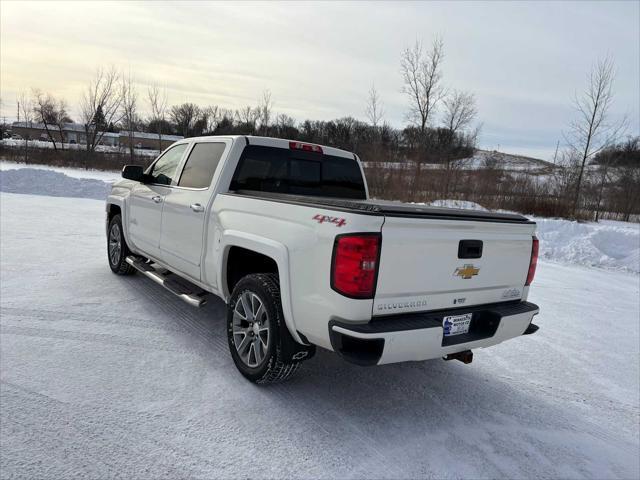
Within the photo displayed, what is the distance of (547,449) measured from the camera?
299 cm

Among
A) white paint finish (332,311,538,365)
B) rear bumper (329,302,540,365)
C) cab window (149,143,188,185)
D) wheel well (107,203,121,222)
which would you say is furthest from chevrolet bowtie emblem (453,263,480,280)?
wheel well (107,203,121,222)

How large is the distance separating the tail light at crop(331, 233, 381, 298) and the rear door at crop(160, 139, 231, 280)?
182 centimetres

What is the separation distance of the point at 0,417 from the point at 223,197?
218 cm

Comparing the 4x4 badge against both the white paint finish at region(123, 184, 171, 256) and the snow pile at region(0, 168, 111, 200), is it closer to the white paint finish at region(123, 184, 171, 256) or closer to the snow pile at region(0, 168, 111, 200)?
the white paint finish at region(123, 184, 171, 256)

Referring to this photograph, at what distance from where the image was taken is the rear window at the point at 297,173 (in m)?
4.21

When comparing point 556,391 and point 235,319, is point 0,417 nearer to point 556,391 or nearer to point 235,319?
point 235,319

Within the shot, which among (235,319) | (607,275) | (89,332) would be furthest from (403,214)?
A: (607,275)

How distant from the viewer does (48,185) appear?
16.6 metres

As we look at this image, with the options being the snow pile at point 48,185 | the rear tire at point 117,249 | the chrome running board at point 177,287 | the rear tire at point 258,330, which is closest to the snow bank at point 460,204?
the snow pile at point 48,185

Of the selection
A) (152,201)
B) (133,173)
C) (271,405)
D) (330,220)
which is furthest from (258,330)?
(133,173)

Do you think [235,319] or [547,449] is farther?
[235,319]

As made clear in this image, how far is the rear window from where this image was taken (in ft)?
13.8

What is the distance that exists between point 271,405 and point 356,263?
136 cm

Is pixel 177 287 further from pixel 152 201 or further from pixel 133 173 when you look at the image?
pixel 133 173
